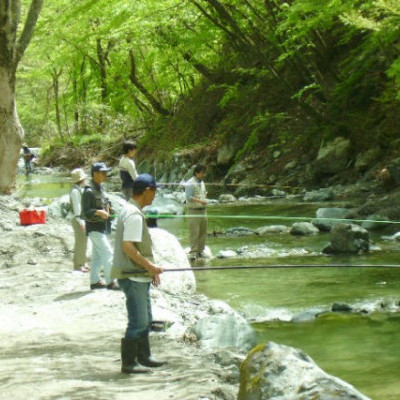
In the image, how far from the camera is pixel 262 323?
754 cm

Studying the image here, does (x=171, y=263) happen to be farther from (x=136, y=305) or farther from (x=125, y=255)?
(x=125, y=255)

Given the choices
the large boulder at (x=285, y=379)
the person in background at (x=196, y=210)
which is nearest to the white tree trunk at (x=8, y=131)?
the person in background at (x=196, y=210)

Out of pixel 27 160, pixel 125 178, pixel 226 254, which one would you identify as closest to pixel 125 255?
pixel 125 178

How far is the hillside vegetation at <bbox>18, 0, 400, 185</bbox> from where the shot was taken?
17656 mm

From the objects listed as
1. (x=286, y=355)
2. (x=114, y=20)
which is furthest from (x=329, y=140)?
(x=286, y=355)

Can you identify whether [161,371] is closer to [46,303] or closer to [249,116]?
[46,303]

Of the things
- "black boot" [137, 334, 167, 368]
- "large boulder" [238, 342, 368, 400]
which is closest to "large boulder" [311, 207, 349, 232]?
"black boot" [137, 334, 167, 368]

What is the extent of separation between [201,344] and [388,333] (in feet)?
6.57

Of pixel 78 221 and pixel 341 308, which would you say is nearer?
pixel 341 308

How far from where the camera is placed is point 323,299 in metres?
8.43

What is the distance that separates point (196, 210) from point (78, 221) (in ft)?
9.10

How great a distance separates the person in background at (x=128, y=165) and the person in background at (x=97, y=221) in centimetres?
185

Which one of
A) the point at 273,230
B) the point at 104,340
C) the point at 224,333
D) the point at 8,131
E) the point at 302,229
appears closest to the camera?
the point at 224,333

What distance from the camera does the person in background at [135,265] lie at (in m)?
4.98
